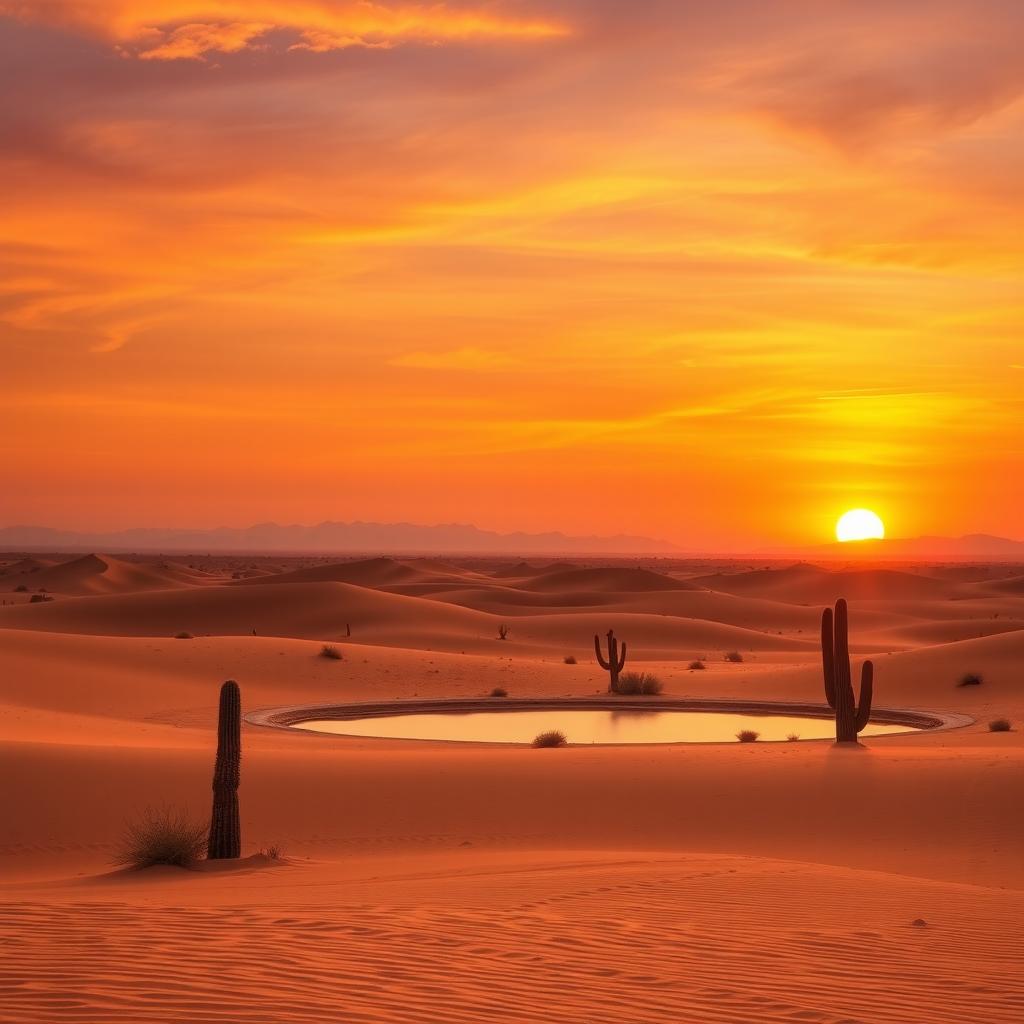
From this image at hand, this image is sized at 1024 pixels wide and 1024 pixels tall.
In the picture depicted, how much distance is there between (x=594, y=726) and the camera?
3294 centimetres

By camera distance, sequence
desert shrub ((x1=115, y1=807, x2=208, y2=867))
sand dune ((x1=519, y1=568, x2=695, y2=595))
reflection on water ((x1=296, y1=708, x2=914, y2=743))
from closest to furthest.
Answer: desert shrub ((x1=115, y1=807, x2=208, y2=867)), reflection on water ((x1=296, y1=708, x2=914, y2=743)), sand dune ((x1=519, y1=568, x2=695, y2=595))

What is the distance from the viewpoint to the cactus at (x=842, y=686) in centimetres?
2620

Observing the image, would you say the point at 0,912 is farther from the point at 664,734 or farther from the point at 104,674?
the point at 104,674

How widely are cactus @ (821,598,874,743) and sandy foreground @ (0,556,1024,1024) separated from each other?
475 mm

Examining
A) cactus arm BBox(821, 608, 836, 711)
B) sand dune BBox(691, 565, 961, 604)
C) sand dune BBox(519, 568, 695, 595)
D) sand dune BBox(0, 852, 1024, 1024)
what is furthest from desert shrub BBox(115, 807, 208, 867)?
sand dune BBox(691, 565, 961, 604)

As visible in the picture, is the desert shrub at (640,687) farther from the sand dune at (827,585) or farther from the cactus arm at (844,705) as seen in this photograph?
the sand dune at (827,585)

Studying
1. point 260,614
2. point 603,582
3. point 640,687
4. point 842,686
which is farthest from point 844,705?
point 603,582

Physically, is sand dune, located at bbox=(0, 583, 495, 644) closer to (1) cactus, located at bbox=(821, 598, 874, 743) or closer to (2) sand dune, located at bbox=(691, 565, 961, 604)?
(1) cactus, located at bbox=(821, 598, 874, 743)

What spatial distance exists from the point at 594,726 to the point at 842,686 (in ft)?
26.3

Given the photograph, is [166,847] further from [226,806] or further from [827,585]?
[827,585]

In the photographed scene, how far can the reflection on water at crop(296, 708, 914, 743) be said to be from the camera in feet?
101

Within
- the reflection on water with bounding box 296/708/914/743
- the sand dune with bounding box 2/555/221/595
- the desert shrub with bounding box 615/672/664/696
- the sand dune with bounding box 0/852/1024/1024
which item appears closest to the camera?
the sand dune with bounding box 0/852/1024/1024

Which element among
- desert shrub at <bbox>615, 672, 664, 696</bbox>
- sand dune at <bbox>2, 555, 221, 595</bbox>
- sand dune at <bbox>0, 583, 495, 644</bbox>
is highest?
sand dune at <bbox>2, 555, 221, 595</bbox>

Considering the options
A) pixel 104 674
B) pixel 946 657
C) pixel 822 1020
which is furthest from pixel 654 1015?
pixel 946 657
